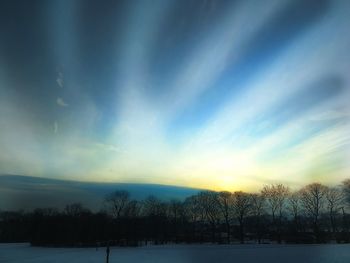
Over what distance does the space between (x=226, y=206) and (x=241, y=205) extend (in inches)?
230

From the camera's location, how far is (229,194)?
139 metres

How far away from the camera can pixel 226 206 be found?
441ft

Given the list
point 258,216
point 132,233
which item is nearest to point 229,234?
point 258,216

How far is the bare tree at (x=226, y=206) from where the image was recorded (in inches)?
5166

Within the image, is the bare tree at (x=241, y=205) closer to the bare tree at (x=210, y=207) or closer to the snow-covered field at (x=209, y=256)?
the bare tree at (x=210, y=207)

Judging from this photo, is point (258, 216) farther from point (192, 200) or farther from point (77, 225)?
point (77, 225)

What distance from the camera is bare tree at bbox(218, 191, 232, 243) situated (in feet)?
431

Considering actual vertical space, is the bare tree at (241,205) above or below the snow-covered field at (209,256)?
above

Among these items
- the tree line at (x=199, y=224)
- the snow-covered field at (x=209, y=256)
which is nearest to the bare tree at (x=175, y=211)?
the tree line at (x=199, y=224)

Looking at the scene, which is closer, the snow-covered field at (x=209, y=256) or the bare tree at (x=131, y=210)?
the snow-covered field at (x=209, y=256)

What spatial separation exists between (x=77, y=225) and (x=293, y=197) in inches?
2785

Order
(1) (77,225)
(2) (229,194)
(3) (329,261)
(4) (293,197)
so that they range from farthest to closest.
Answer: (2) (229,194), (4) (293,197), (1) (77,225), (3) (329,261)

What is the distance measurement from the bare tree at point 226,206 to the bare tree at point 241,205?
1.66m

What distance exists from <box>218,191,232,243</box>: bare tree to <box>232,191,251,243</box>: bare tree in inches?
65.4
